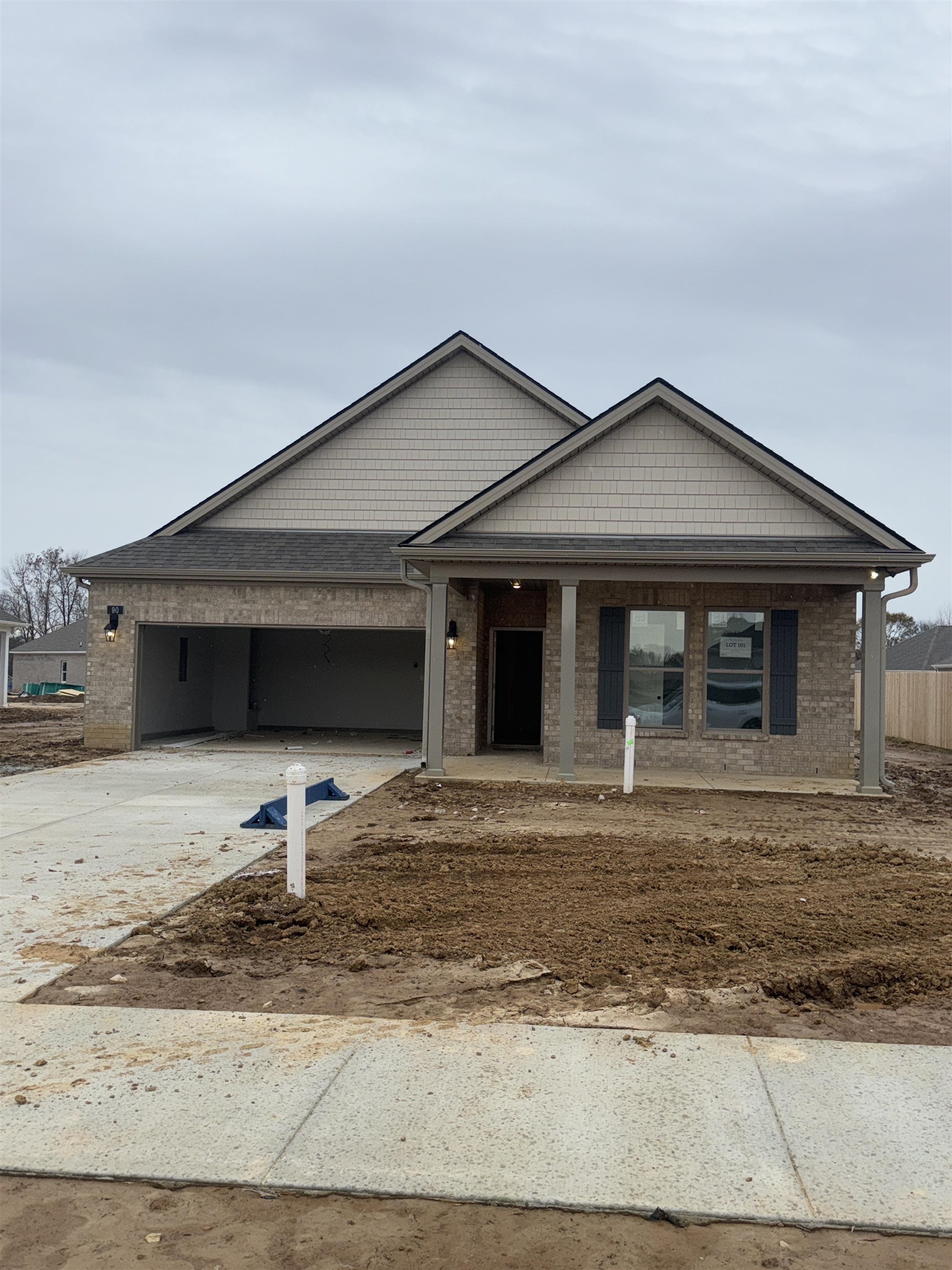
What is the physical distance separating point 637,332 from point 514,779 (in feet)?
181

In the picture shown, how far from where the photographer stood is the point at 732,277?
54.6 meters

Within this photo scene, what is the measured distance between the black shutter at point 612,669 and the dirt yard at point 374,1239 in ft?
39.7

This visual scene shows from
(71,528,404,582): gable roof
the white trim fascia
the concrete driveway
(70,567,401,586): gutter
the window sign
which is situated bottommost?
the concrete driveway

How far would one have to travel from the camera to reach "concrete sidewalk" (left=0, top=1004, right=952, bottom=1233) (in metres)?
3.19

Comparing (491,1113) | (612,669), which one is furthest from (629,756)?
(491,1113)

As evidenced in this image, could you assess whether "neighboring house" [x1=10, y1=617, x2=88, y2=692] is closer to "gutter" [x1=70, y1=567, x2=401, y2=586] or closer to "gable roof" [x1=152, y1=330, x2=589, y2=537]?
"gable roof" [x1=152, y1=330, x2=589, y2=537]

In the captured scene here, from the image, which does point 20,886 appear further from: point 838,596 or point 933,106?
point 933,106

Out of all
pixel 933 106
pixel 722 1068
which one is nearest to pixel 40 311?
pixel 933 106

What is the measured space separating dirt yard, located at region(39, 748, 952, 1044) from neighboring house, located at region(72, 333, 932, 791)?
188 inches

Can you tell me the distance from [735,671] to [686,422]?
3908mm

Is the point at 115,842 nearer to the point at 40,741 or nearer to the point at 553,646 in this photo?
the point at 553,646

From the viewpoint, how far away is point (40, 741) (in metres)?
19.8

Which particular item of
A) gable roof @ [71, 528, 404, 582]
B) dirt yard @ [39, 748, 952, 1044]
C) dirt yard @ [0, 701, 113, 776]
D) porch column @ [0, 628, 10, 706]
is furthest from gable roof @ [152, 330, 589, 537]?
porch column @ [0, 628, 10, 706]

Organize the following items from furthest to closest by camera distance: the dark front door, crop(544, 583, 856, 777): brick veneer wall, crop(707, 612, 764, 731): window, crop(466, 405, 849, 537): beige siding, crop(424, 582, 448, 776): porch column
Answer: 1. the dark front door
2. crop(707, 612, 764, 731): window
3. crop(544, 583, 856, 777): brick veneer wall
4. crop(466, 405, 849, 537): beige siding
5. crop(424, 582, 448, 776): porch column
